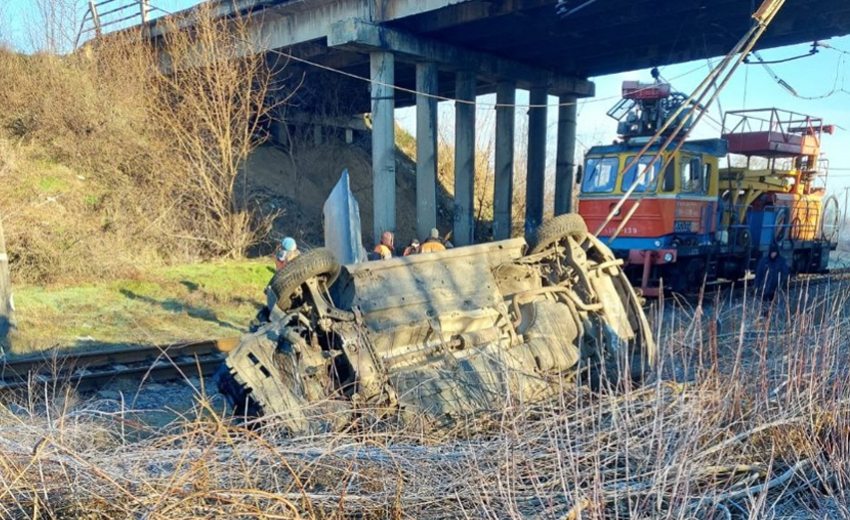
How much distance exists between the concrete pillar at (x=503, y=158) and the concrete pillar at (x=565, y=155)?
2491 millimetres

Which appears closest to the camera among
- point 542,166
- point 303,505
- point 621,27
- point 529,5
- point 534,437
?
point 303,505

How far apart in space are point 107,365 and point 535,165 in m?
15.9

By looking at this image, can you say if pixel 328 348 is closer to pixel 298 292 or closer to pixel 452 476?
pixel 298 292

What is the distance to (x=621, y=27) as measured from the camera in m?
15.1

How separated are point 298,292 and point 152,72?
527 inches

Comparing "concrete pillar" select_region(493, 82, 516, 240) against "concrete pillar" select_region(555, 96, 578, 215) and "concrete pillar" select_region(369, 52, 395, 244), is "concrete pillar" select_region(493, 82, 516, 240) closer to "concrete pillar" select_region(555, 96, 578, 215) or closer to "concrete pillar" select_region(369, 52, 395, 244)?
"concrete pillar" select_region(555, 96, 578, 215)

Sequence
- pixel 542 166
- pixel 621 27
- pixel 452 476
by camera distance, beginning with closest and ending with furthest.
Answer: pixel 452 476 → pixel 621 27 → pixel 542 166

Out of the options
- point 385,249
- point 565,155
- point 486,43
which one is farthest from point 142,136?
point 565,155

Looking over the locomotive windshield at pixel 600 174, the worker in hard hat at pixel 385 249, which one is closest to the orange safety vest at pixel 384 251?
the worker in hard hat at pixel 385 249

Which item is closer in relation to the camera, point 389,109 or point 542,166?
point 389,109

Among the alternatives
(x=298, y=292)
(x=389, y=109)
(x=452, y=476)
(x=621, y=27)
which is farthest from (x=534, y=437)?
(x=621, y=27)

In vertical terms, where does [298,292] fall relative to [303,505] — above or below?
above

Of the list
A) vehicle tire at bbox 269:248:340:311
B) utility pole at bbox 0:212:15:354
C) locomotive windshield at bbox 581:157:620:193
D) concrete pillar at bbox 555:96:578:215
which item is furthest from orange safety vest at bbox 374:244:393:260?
concrete pillar at bbox 555:96:578:215

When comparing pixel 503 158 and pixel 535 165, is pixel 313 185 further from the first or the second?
pixel 535 165
